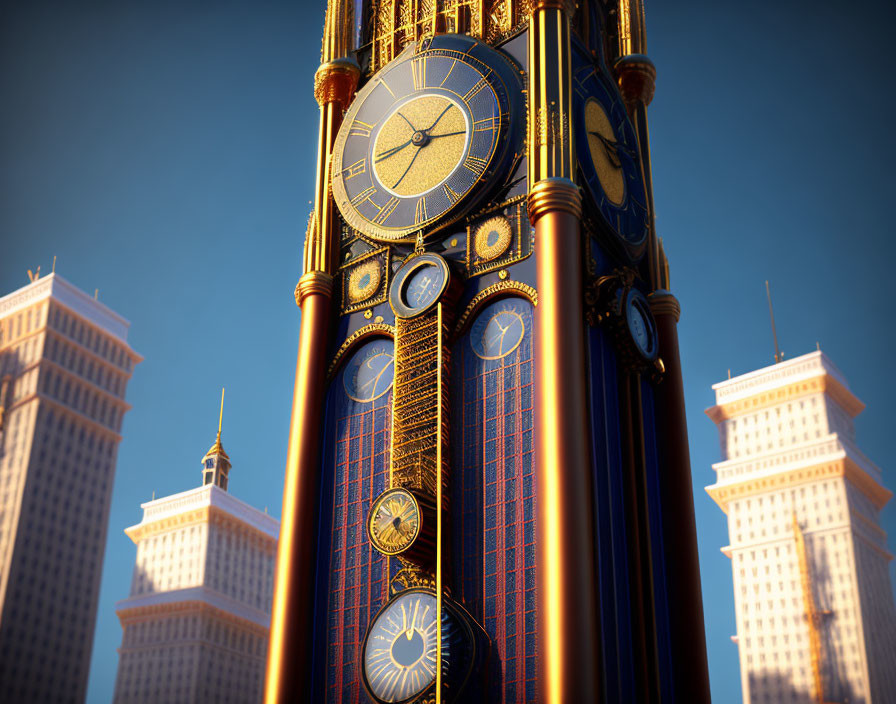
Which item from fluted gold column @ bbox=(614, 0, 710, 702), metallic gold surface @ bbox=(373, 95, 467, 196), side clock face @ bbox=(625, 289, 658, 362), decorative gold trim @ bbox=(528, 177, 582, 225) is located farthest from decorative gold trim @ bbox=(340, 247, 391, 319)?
fluted gold column @ bbox=(614, 0, 710, 702)

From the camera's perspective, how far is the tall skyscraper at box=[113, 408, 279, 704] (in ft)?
307

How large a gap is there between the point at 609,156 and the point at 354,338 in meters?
8.25

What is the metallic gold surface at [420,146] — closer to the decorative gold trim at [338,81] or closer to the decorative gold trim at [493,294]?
the decorative gold trim at [338,81]

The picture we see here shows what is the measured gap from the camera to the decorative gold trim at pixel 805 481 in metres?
92.1

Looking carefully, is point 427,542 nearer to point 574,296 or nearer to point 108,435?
point 574,296

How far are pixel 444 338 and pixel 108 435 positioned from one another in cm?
7706

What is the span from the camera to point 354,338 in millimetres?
27656

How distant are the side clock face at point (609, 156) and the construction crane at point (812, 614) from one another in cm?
6711

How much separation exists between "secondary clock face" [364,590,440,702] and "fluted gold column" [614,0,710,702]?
5.83 meters

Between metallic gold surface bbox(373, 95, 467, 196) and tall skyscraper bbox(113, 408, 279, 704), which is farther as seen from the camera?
tall skyscraper bbox(113, 408, 279, 704)

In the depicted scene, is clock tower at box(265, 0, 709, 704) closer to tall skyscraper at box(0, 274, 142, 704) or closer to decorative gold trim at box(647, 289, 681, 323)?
decorative gold trim at box(647, 289, 681, 323)

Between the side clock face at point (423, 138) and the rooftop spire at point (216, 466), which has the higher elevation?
the rooftop spire at point (216, 466)

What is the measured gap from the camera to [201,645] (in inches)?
3659

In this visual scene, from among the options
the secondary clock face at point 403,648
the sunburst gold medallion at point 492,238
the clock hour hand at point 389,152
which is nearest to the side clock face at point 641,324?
the sunburst gold medallion at point 492,238
